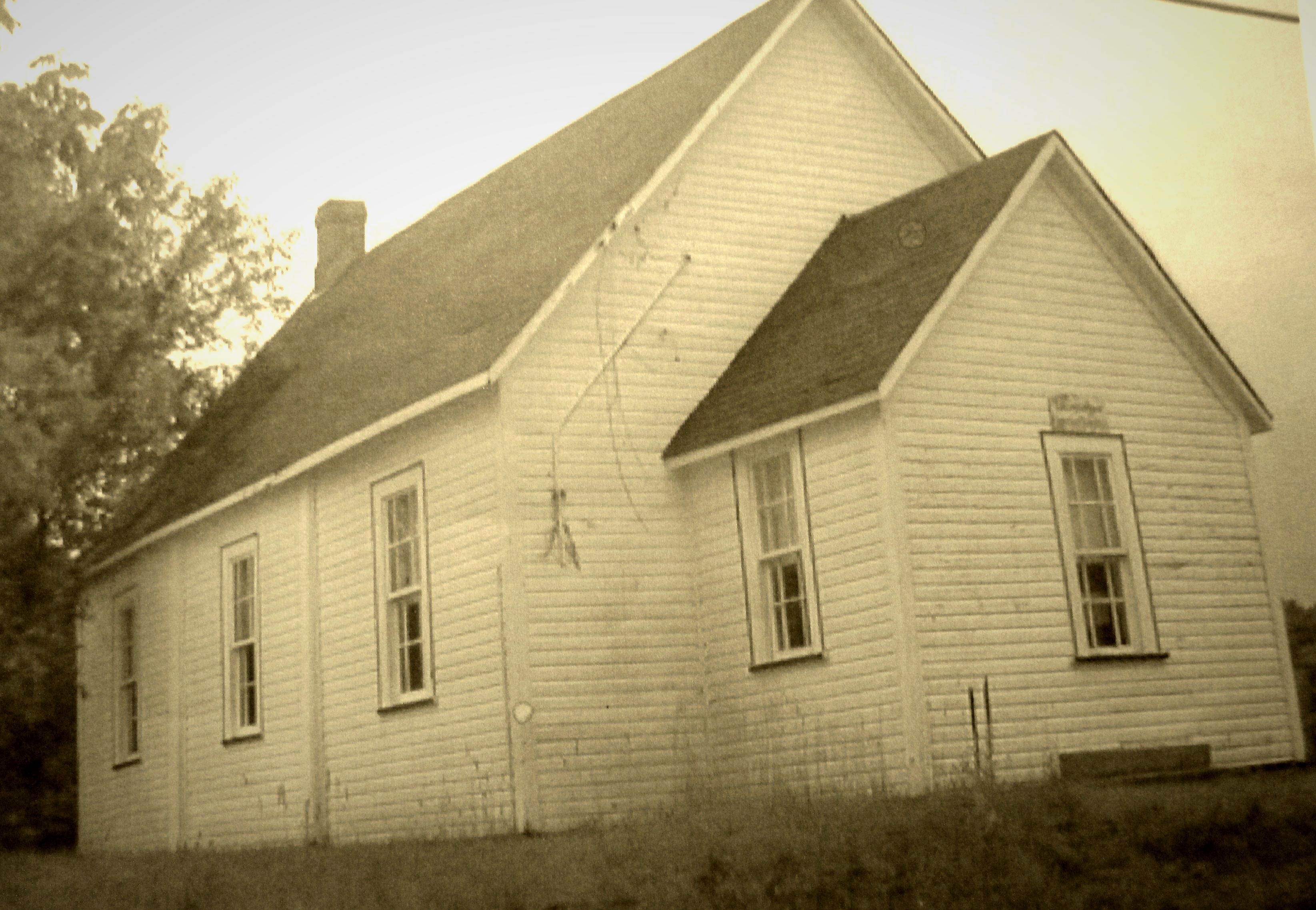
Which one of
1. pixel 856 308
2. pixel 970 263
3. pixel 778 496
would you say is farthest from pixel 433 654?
pixel 970 263

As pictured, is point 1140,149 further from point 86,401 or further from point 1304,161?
point 86,401

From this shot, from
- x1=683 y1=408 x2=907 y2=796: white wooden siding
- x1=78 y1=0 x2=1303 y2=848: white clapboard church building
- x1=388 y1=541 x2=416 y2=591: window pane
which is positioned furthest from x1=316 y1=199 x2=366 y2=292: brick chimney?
x1=683 y1=408 x2=907 y2=796: white wooden siding

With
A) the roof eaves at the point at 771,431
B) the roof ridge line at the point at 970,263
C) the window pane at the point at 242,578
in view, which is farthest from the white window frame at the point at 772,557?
the window pane at the point at 242,578

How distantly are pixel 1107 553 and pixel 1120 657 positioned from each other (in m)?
0.94

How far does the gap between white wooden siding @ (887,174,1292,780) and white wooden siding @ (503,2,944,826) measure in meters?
1.70

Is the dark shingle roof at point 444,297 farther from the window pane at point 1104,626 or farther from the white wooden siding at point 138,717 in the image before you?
the window pane at point 1104,626

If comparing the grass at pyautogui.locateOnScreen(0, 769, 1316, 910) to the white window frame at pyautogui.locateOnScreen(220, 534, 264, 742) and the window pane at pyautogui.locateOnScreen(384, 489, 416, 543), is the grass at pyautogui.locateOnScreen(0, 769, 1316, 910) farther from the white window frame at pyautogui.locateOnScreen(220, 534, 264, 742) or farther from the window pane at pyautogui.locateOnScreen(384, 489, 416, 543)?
the white window frame at pyautogui.locateOnScreen(220, 534, 264, 742)

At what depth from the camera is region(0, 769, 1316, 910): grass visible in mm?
9352

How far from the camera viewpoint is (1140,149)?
1655 cm

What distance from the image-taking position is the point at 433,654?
54.6 feet

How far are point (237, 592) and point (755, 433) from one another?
791 centimetres

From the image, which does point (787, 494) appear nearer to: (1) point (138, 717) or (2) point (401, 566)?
(2) point (401, 566)

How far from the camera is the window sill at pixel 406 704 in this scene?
1664 centimetres

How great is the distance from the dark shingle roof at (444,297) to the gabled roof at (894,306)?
197 cm
